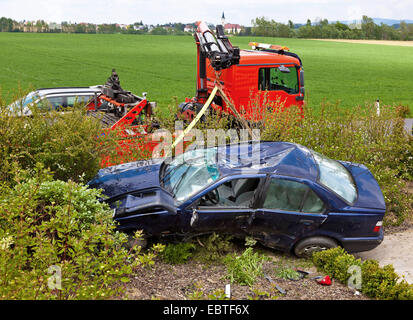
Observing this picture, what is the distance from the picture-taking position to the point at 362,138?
925 cm

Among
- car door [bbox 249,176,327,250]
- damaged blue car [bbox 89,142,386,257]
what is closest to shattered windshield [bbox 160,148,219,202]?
damaged blue car [bbox 89,142,386,257]

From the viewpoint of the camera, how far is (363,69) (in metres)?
45.4

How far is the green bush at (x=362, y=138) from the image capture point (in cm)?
864

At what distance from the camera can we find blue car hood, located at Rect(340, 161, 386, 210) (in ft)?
21.3

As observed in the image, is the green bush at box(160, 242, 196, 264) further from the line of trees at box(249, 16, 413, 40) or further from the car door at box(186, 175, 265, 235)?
the line of trees at box(249, 16, 413, 40)

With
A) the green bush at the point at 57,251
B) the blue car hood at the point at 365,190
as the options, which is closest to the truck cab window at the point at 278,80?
the blue car hood at the point at 365,190

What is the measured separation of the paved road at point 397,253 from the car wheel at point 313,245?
1.10 meters

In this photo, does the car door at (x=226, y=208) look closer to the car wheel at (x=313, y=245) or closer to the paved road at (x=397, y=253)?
the car wheel at (x=313, y=245)

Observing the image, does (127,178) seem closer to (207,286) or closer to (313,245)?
(207,286)

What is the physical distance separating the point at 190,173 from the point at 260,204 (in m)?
1.20

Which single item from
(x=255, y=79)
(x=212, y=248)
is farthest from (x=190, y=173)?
(x=255, y=79)
